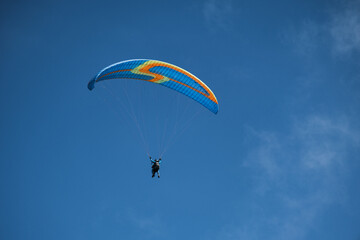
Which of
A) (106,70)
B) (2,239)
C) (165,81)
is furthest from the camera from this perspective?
(2,239)

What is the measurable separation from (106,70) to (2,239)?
55.7 m

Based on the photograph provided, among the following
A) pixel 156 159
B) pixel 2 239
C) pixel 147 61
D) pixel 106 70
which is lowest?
pixel 156 159

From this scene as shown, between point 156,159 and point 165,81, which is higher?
point 165,81

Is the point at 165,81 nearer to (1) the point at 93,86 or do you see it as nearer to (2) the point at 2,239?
(1) the point at 93,86

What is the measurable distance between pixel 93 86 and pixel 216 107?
21.4 ft

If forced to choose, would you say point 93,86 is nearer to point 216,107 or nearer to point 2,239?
point 216,107

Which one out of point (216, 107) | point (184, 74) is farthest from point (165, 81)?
point (216, 107)

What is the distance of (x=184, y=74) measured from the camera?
24.7 meters

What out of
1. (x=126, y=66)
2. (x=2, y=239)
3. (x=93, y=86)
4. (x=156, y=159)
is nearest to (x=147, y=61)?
(x=126, y=66)

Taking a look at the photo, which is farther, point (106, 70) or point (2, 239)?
point (2, 239)

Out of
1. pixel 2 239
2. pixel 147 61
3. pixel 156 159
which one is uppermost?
pixel 2 239

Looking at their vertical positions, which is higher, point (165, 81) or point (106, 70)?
point (165, 81)

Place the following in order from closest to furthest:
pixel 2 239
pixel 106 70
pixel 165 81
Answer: pixel 106 70
pixel 165 81
pixel 2 239

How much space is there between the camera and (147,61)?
24.3 metres
